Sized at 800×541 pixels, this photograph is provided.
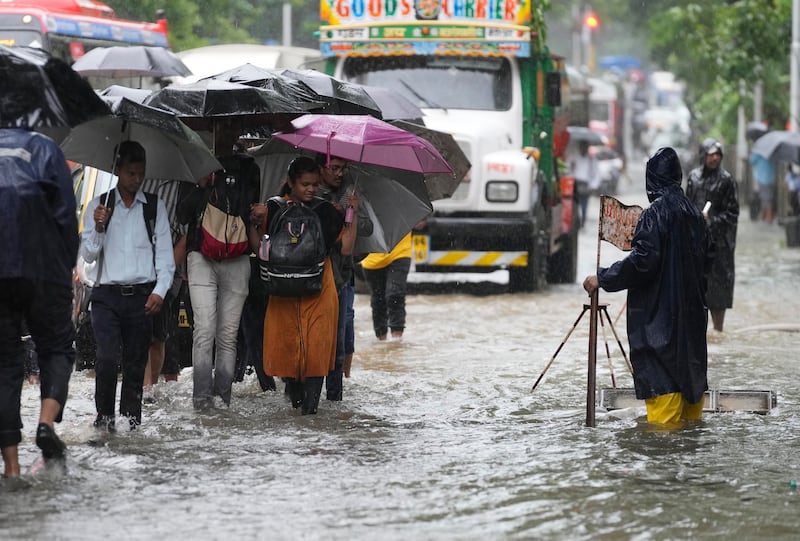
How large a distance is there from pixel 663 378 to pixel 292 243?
7.17 ft

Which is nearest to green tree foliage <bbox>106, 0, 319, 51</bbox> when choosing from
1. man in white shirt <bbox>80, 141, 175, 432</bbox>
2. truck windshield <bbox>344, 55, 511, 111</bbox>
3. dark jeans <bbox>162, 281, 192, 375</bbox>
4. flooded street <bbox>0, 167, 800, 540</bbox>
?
truck windshield <bbox>344, 55, 511, 111</bbox>

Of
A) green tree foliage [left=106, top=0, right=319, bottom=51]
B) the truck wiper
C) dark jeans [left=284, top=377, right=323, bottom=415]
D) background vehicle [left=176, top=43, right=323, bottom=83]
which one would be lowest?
dark jeans [left=284, top=377, right=323, bottom=415]

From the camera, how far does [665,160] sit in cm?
874

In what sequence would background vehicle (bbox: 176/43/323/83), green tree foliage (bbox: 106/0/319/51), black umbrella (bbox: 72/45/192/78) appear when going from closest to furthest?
black umbrella (bbox: 72/45/192/78) → background vehicle (bbox: 176/43/323/83) → green tree foliage (bbox: 106/0/319/51)

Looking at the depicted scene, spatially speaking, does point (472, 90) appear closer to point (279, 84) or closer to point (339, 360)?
point (279, 84)

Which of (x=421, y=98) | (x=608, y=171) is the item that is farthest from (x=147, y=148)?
(x=608, y=171)

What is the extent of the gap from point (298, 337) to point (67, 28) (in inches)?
353

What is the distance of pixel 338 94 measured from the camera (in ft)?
33.8

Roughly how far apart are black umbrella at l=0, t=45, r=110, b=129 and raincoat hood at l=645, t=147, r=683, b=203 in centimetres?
318

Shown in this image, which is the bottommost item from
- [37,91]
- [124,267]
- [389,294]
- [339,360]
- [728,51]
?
[339,360]

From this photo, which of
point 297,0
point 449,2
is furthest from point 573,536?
point 297,0

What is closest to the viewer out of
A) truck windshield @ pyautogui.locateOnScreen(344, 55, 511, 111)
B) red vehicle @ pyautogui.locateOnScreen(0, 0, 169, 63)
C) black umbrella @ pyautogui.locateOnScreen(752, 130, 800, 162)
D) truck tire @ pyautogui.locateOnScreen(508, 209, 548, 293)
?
red vehicle @ pyautogui.locateOnScreen(0, 0, 169, 63)

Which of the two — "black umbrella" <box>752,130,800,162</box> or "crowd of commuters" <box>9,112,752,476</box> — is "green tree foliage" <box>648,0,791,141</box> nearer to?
"black umbrella" <box>752,130,800,162</box>

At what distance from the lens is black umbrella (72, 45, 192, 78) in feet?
51.6
